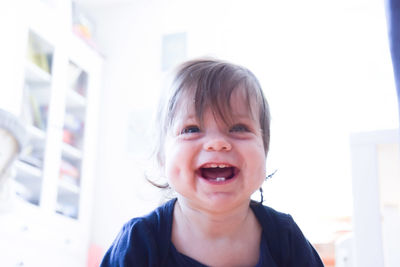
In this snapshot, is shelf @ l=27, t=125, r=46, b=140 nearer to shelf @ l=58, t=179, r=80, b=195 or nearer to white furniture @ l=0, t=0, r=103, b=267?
Answer: white furniture @ l=0, t=0, r=103, b=267

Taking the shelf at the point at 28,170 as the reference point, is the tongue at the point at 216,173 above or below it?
above

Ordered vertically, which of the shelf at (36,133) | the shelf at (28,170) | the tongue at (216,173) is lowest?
the shelf at (28,170)

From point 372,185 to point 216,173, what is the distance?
0.40m

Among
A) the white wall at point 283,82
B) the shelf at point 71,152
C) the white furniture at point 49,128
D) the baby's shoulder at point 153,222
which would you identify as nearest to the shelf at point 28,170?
the white furniture at point 49,128

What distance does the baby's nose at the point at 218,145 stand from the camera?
26.7 inches

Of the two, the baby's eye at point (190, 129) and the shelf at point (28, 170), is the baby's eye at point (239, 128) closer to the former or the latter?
the baby's eye at point (190, 129)

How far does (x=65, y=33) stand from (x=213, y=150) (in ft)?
5.91

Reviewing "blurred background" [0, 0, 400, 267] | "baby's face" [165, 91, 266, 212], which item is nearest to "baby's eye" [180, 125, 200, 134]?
"baby's face" [165, 91, 266, 212]

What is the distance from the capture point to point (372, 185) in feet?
3.06

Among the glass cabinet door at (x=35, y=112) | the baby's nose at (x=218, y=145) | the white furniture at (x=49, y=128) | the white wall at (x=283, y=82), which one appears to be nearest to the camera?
the baby's nose at (x=218, y=145)

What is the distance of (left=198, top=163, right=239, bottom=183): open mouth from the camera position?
702 millimetres

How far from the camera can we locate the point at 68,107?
2.39 meters

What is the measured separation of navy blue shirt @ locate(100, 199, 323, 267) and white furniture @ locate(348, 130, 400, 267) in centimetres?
16

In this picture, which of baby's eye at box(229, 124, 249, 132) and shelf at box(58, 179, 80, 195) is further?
shelf at box(58, 179, 80, 195)
